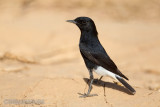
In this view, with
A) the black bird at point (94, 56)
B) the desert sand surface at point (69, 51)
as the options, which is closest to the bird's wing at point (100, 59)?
the black bird at point (94, 56)

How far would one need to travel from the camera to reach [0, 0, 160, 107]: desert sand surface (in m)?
5.47

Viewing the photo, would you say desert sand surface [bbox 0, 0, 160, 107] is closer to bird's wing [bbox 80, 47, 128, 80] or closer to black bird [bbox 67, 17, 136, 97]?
black bird [bbox 67, 17, 136, 97]

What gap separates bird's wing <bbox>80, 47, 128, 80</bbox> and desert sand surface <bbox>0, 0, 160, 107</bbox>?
0.46 metres

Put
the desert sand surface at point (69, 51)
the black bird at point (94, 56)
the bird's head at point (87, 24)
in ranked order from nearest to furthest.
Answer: the desert sand surface at point (69, 51)
the black bird at point (94, 56)
the bird's head at point (87, 24)

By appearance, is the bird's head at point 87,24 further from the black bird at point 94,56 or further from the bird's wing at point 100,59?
the bird's wing at point 100,59

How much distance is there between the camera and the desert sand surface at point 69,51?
18.0ft

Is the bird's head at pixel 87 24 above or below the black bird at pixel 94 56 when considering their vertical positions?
above

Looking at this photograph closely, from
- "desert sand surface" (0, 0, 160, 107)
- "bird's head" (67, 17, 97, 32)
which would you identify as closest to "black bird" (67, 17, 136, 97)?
"bird's head" (67, 17, 97, 32)

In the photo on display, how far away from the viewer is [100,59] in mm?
5852

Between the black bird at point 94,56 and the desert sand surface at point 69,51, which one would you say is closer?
the desert sand surface at point 69,51

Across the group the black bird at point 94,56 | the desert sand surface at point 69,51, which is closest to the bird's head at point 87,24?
the black bird at point 94,56

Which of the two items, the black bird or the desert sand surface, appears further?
the black bird

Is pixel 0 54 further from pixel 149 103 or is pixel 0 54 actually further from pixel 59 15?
pixel 59 15

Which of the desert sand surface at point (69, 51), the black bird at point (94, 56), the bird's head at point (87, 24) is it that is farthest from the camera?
the bird's head at point (87, 24)
